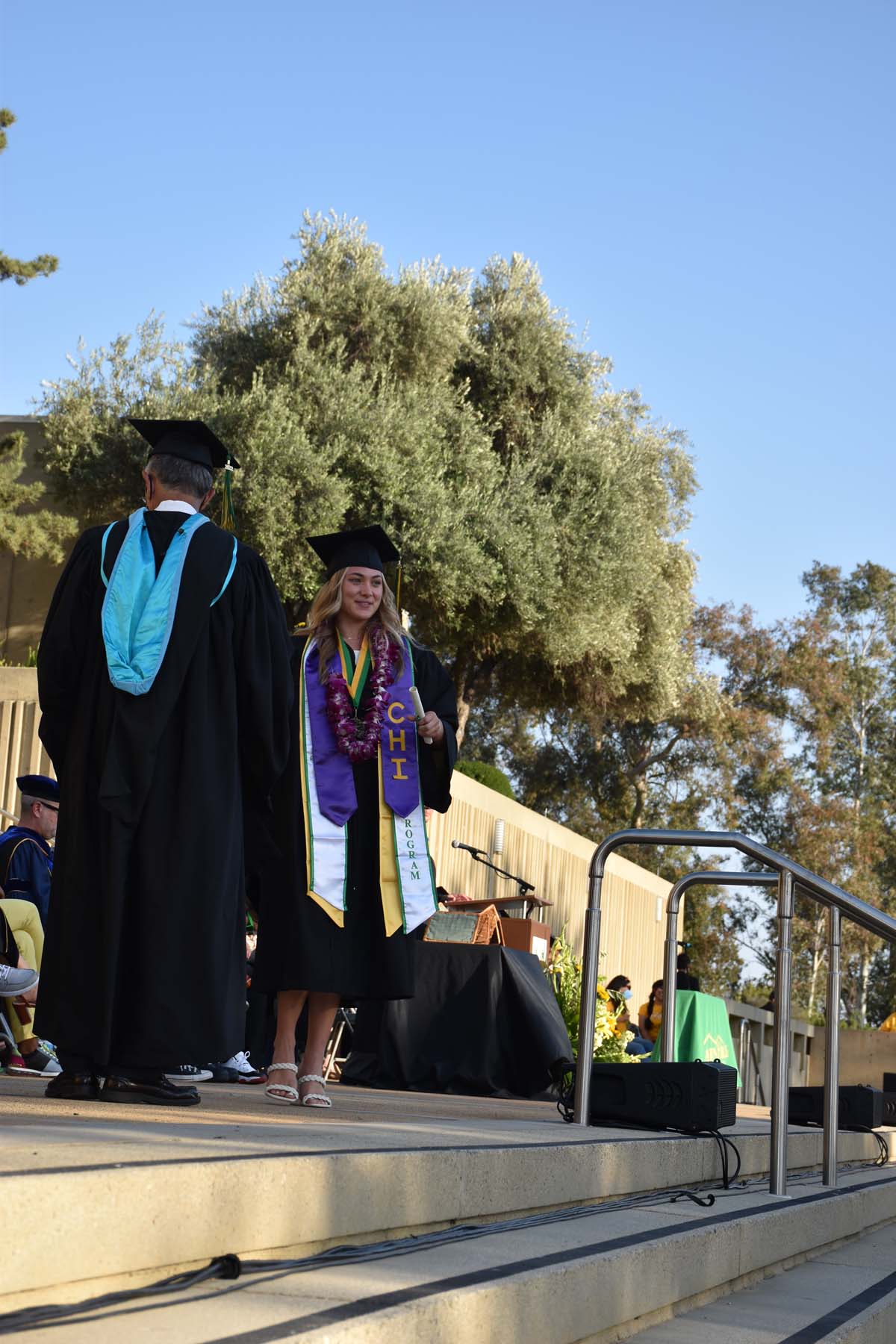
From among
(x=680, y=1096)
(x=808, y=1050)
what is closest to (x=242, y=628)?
(x=680, y=1096)

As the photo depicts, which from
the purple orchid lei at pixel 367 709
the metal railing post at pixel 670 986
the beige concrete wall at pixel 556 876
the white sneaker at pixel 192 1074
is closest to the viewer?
the purple orchid lei at pixel 367 709

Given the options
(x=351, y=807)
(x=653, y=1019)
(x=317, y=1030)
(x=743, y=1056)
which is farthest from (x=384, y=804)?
(x=743, y=1056)

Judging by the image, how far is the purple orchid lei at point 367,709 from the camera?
188 inches

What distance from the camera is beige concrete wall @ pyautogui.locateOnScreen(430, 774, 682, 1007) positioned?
1702 centimetres

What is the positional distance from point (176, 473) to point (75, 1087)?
162 centimetres

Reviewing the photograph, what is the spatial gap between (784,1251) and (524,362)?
20.3 m

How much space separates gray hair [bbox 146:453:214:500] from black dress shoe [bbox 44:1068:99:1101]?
1.55 m

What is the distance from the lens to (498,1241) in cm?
256

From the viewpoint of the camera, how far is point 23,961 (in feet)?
18.0

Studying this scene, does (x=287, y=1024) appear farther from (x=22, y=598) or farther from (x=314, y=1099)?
(x=22, y=598)

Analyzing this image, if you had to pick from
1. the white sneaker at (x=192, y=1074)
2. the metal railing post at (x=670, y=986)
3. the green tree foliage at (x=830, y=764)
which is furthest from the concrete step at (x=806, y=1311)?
the green tree foliage at (x=830, y=764)

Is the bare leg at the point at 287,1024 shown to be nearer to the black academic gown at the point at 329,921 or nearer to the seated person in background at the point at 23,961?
the black academic gown at the point at 329,921

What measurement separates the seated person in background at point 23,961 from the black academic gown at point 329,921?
4.11ft

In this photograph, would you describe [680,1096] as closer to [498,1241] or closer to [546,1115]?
[546,1115]
